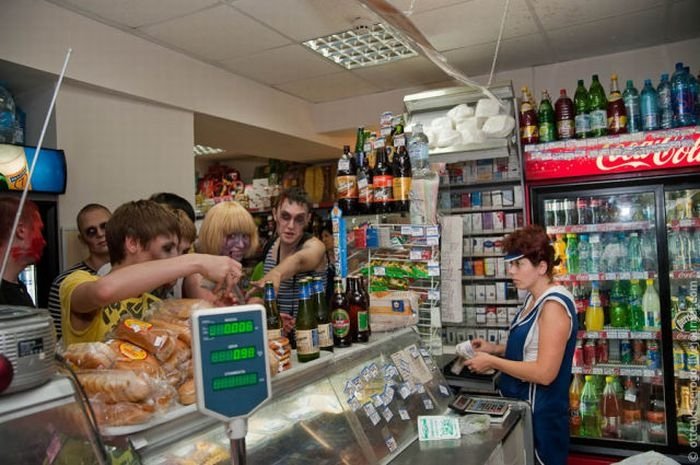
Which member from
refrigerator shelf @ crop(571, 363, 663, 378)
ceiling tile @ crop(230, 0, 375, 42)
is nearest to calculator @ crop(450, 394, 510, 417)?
refrigerator shelf @ crop(571, 363, 663, 378)

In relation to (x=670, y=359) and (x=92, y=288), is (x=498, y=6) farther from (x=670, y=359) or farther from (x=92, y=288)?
(x=92, y=288)

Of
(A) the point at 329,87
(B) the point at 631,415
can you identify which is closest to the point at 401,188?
(B) the point at 631,415

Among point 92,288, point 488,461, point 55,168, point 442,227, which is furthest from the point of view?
point 55,168

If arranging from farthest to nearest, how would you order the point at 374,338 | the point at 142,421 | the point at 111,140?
the point at 111,140
the point at 374,338
the point at 142,421

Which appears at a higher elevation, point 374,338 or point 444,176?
point 444,176

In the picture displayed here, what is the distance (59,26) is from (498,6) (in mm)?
3022

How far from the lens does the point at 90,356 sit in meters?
1.24

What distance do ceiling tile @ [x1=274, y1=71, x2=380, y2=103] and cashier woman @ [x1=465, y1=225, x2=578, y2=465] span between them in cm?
314

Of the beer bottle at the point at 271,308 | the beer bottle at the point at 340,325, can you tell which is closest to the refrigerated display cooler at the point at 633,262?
the beer bottle at the point at 340,325

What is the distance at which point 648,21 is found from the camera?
162 inches

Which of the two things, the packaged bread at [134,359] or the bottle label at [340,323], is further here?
the bottle label at [340,323]

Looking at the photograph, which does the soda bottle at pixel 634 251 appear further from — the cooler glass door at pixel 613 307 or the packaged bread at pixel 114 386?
the packaged bread at pixel 114 386

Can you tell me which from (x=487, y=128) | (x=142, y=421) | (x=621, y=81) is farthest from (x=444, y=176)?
(x=621, y=81)

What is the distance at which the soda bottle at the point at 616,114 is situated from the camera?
3840mm
